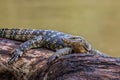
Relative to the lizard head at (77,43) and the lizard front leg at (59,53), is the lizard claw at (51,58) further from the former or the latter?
the lizard head at (77,43)

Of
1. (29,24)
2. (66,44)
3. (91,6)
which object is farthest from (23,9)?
(66,44)

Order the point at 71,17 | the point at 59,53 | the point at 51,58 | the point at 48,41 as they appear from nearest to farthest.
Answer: the point at 51,58
the point at 59,53
the point at 48,41
the point at 71,17

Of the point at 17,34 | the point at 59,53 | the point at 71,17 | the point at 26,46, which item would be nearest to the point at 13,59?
the point at 26,46

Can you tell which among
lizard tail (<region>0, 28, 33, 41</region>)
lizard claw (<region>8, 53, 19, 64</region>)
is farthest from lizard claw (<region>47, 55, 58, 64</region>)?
lizard tail (<region>0, 28, 33, 41</region>)

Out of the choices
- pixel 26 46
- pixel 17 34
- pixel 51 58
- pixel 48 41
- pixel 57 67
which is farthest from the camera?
pixel 17 34

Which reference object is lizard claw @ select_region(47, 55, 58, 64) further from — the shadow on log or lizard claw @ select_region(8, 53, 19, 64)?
Result: lizard claw @ select_region(8, 53, 19, 64)

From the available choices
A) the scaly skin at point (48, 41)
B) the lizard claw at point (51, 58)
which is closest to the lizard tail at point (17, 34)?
the scaly skin at point (48, 41)

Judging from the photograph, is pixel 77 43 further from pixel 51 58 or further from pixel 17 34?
pixel 17 34
